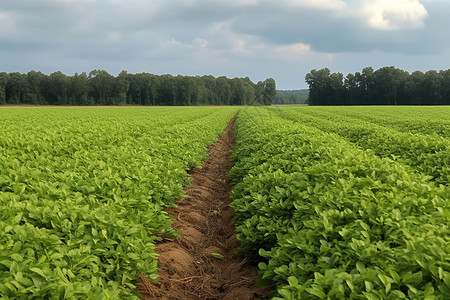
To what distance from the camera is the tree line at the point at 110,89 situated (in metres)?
89.8

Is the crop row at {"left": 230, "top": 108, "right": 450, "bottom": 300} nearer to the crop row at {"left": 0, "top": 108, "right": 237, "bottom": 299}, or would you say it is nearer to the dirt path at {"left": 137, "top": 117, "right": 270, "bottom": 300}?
the dirt path at {"left": 137, "top": 117, "right": 270, "bottom": 300}

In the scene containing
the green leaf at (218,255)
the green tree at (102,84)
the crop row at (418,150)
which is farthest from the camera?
the green tree at (102,84)

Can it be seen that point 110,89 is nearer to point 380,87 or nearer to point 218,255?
point 380,87

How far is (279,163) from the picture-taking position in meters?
6.55

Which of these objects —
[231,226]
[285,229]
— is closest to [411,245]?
[285,229]

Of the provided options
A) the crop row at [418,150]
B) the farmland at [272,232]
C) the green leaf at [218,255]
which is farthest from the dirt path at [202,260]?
the crop row at [418,150]

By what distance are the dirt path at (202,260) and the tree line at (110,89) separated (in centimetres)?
9760

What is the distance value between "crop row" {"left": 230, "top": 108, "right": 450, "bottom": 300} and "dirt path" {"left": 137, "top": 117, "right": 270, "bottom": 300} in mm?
385

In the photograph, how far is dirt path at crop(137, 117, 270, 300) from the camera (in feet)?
12.5

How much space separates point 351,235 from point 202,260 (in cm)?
247

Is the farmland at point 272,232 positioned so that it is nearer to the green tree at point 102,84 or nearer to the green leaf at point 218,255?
the green leaf at point 218,255

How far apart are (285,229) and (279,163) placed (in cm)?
271

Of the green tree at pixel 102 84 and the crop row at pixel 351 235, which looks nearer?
the crop row at pixel 351 235

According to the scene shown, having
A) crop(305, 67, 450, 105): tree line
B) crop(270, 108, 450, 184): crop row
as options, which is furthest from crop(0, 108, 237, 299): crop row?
crop(305, 67, 450, 105): tree line
